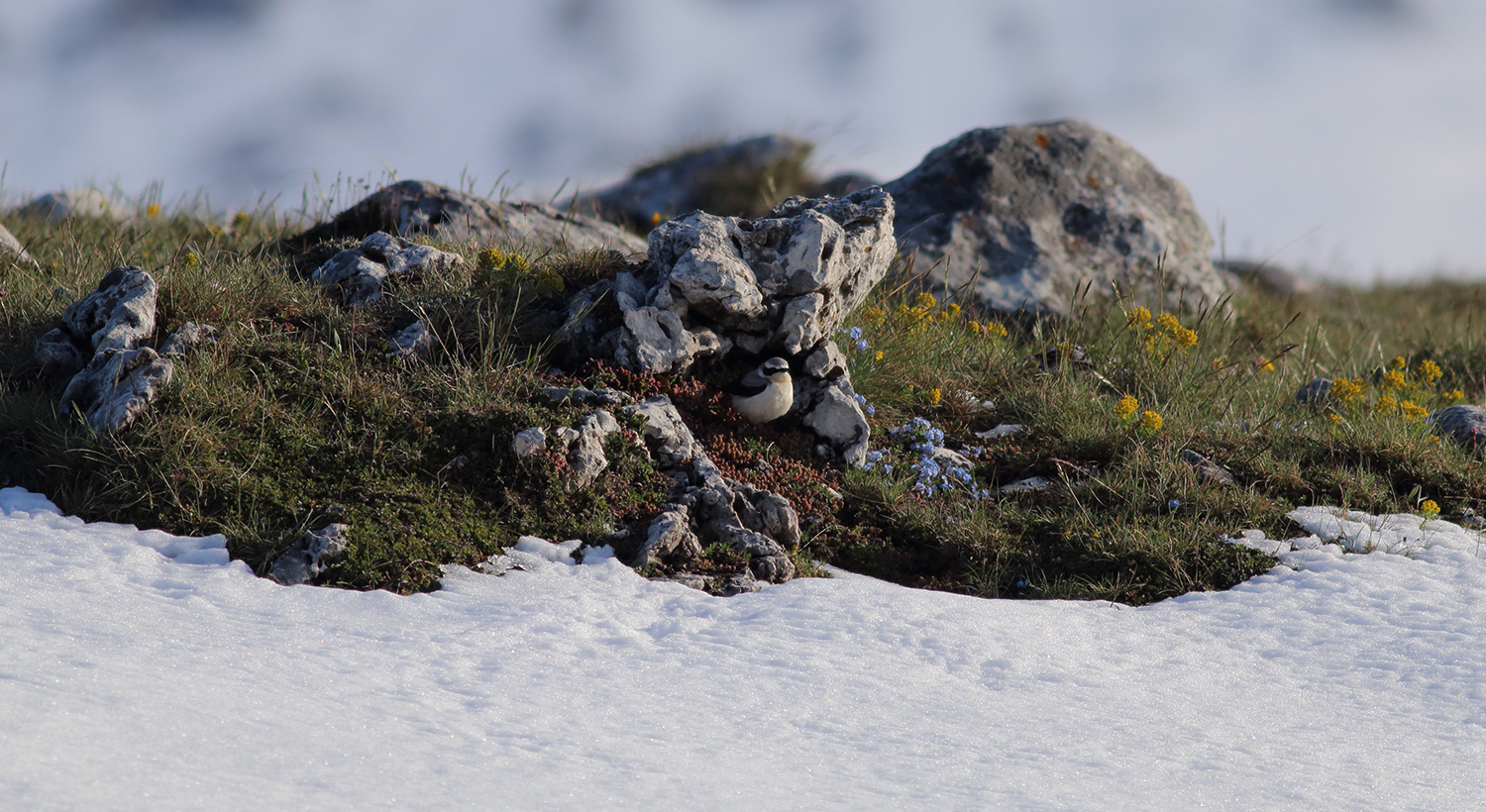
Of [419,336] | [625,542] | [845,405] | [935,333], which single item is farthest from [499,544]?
[935,333]

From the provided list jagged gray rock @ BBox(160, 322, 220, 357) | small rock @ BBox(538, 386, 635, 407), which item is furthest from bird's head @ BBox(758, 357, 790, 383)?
jagged gray rock @ BBox(160, 322, 220, 357)

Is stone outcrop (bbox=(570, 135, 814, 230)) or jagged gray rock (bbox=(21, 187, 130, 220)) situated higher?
stone outcrop (bbox=(570, 135, 814, 230))

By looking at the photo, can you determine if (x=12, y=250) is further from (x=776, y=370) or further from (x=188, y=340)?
(x=776, y=370)

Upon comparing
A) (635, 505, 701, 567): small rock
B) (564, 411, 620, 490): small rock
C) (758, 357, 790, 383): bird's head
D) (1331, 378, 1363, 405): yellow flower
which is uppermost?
(1331, 378, 1363, 405): yellow flower

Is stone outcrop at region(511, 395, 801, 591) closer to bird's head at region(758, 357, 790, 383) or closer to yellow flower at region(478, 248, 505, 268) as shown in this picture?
bird's head at region(758, 357, 790, 383)

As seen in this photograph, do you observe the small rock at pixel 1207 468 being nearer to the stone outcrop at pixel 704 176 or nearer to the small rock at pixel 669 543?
the small rock at pixel 669 543

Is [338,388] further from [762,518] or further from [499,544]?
[762,518]

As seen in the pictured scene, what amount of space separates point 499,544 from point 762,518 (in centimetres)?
121

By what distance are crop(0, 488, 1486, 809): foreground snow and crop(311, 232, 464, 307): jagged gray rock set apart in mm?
1862

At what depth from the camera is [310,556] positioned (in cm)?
406

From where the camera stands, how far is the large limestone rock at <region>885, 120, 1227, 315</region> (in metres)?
9.44

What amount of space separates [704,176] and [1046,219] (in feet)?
24.6

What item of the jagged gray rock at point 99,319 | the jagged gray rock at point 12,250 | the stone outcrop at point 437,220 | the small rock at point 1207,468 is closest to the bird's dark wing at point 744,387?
the stone outcrop at point 437,220

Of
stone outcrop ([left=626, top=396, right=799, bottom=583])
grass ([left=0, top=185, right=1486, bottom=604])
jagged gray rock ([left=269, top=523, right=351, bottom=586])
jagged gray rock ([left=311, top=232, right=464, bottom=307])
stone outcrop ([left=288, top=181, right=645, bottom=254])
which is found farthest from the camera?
stone outcrop ([left=288, top=181, right=645, bottom=254])
